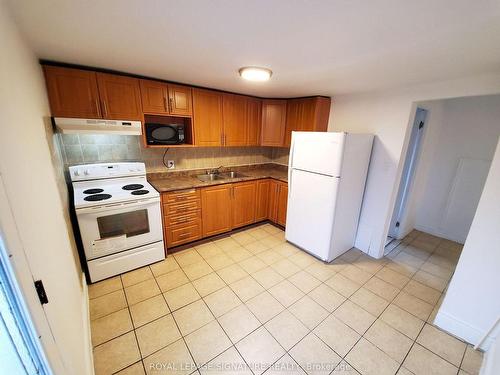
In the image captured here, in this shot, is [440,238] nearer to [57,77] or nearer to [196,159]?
[196,159]

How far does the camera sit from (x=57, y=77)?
1891mm

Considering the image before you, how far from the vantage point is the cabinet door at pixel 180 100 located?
252 cm

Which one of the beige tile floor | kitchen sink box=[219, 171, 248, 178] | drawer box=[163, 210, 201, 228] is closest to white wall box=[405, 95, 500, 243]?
the beige tile floor

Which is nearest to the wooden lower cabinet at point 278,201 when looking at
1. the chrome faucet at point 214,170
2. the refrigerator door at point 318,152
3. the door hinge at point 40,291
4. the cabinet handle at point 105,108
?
the refrigerator door at point 318,152

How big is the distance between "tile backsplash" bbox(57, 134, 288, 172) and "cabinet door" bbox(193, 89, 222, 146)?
335mm

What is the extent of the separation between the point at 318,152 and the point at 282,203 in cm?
117

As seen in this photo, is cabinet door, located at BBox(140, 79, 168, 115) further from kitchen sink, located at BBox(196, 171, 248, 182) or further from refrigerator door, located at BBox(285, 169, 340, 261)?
refrigerator door, located at BBox(285, 169, 340, 261)

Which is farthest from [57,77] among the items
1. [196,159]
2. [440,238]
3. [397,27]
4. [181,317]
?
[440,238]

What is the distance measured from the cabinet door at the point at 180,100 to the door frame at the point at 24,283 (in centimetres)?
221

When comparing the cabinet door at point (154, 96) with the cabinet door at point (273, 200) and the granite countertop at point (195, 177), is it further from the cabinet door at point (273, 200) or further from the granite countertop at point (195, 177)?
the cabinet door at point (273, 200)

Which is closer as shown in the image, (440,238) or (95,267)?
(95,267)

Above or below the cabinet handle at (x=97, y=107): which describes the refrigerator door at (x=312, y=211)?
below

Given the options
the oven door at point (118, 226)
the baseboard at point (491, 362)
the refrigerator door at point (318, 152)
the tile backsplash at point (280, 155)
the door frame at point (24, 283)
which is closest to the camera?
the door frame at point (24, 283)

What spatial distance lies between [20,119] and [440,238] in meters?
4.89
